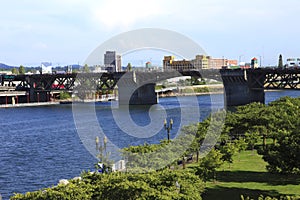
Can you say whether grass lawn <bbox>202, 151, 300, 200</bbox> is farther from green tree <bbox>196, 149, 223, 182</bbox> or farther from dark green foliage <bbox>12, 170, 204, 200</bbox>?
dark green foliage <bbox>12, 170, 204, 200</bbox>

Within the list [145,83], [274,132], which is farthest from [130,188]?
[145,83]

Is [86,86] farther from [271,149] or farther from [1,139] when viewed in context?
[271,149]

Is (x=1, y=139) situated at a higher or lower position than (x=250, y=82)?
lower

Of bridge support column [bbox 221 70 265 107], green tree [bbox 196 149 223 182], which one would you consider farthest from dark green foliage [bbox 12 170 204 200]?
bridge support column [bbox 221 70 265 107]

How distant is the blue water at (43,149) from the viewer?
1248 inches

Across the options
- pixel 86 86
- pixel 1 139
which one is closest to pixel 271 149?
pixel 1 139

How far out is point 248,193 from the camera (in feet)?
78.7

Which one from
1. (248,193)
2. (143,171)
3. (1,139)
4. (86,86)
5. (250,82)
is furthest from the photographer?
(86,86)

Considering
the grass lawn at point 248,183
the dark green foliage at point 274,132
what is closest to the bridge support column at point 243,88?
the dark green foliage at point 274,132

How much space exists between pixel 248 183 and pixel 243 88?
2520 inches

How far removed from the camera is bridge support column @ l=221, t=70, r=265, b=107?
3435 inches

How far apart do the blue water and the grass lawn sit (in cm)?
1082

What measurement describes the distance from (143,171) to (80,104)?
8184cm

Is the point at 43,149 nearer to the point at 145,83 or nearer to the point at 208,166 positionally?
the point at 208,166
